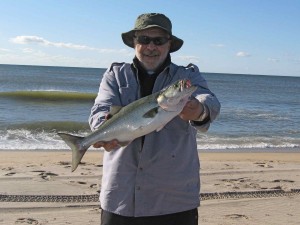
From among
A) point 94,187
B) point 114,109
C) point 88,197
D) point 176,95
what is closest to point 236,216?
point 88,197

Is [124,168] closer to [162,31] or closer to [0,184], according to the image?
[162,31]

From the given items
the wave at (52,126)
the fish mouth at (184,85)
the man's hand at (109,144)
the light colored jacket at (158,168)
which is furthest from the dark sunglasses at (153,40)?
the wave at (52,126)

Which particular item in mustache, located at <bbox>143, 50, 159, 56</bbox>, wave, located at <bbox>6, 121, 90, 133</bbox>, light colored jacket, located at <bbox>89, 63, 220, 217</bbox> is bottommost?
wave, located at <bbox>6, 121, 90, 133</bbox>

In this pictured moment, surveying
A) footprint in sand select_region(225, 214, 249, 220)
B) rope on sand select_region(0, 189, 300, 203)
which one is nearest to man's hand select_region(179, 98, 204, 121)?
footprint in sand select_region(225, 214, 249, 220)

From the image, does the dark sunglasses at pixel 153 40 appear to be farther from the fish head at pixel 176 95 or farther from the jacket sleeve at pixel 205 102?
the fish head at pixel 176 95

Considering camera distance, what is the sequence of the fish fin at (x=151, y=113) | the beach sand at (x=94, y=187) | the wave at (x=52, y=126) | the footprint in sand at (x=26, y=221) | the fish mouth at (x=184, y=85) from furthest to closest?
the wave at (x=52, y=126) → the beach sand at (x=94, y=187) → the footprint in sand at (x=26, y=221) → the fish fin at (x=151, y=113) → the fish mouth at (x=184, y=85)

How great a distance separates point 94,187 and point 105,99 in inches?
177

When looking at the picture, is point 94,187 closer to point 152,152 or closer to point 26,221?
point 26,221

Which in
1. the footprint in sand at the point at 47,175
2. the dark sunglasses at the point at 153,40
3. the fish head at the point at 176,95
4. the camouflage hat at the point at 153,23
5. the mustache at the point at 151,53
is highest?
the camouflage hat at the point at 153,23

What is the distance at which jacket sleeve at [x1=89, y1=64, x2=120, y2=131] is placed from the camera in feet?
11.3

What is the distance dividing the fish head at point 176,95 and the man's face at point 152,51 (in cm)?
54

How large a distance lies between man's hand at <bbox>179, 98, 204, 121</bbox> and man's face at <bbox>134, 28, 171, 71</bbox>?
545 mm

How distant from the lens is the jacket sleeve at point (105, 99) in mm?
3457

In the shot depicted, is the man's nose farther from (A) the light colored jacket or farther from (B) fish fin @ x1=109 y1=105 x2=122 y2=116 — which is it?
(B) fish fin @ x1=109 y1=105 x2=122 y2=116
